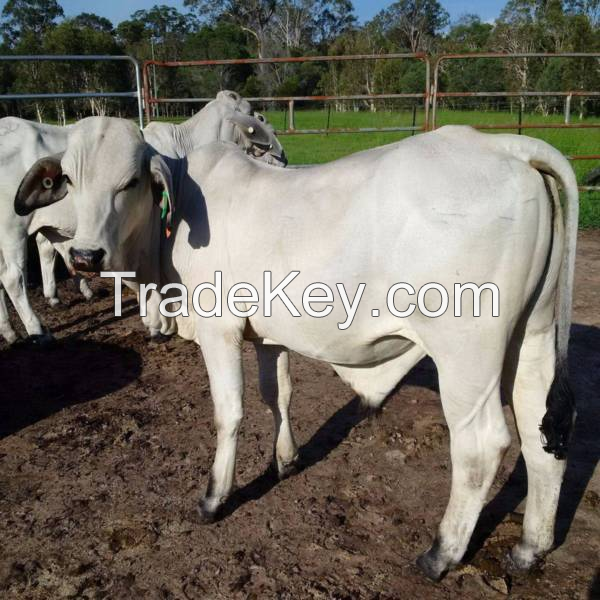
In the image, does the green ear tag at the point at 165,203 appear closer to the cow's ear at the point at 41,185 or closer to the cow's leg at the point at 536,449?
the cow's ear at the point at 41,185

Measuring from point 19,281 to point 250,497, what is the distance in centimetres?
302

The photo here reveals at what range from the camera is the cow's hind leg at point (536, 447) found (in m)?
2.57

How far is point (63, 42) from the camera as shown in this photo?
2542 cm

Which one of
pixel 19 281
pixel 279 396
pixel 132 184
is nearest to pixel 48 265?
pixel 19 281

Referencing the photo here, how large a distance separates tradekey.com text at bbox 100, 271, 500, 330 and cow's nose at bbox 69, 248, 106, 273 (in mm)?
205

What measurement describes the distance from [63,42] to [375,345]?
2682 centimetres

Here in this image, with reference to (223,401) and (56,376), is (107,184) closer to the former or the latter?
(223,401)

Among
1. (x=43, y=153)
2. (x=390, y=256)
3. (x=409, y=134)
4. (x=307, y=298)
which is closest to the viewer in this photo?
(x=390, y=256)

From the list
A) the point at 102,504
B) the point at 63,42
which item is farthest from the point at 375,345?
the point at 63,42

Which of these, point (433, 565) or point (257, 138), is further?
point (257, 138)

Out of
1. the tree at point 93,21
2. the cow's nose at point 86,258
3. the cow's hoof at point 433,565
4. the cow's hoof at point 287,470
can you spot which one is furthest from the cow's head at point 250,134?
the tree at point 93,21

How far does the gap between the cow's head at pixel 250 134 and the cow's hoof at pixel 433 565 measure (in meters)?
3.04

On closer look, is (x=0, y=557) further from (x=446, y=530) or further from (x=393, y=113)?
(x=393, y=113)

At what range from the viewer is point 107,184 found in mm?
2650
